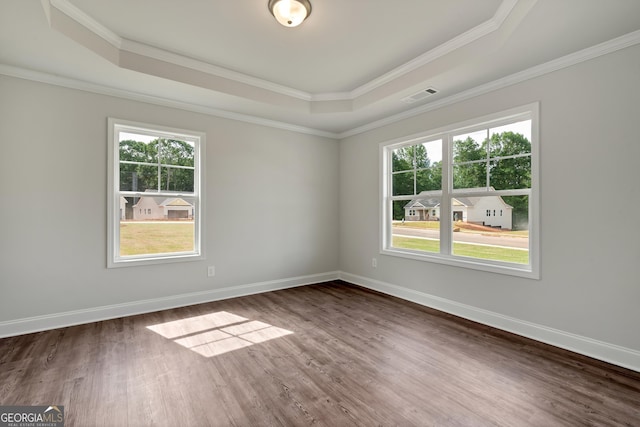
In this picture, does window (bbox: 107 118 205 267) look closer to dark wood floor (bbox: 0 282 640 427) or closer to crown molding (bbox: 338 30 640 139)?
dark wood floor (bbox: 0 282 640 427)

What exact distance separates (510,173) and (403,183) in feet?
4.74

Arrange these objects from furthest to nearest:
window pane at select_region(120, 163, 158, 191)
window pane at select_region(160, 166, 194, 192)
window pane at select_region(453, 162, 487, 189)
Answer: window pane at select_region(160, 166, 194, 192) < window pane at select_region(120, 163, 158, 191) < window pane at select_region(453, 162, 487, 189)

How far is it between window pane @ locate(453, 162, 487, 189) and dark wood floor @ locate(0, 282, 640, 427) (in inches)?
63.0

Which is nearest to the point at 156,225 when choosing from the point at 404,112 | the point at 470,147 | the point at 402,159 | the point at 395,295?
the point at 395,295

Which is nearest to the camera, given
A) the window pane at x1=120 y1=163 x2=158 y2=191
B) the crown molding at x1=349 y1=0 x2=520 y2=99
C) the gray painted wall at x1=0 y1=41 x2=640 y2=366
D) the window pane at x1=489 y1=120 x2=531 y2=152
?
the crown molding at x1=349 y1=0 x2=520 y2=99

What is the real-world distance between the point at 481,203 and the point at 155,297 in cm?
410

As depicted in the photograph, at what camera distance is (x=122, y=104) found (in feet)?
11.1

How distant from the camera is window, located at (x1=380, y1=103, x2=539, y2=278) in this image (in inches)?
119

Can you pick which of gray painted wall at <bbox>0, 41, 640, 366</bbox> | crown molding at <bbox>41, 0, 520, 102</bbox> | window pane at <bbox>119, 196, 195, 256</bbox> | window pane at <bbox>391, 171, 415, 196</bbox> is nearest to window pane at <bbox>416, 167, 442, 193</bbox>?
window pane at <bbox>391, 171, 415, 196</bbox>

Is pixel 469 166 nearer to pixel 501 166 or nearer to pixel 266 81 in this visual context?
pixel 501 166

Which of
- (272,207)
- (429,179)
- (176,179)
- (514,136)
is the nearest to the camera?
(514,136)

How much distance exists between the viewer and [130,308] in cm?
343

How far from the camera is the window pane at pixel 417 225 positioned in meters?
3.90

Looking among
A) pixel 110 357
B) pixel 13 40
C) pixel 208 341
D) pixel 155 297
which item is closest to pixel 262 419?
pixel 208 341
